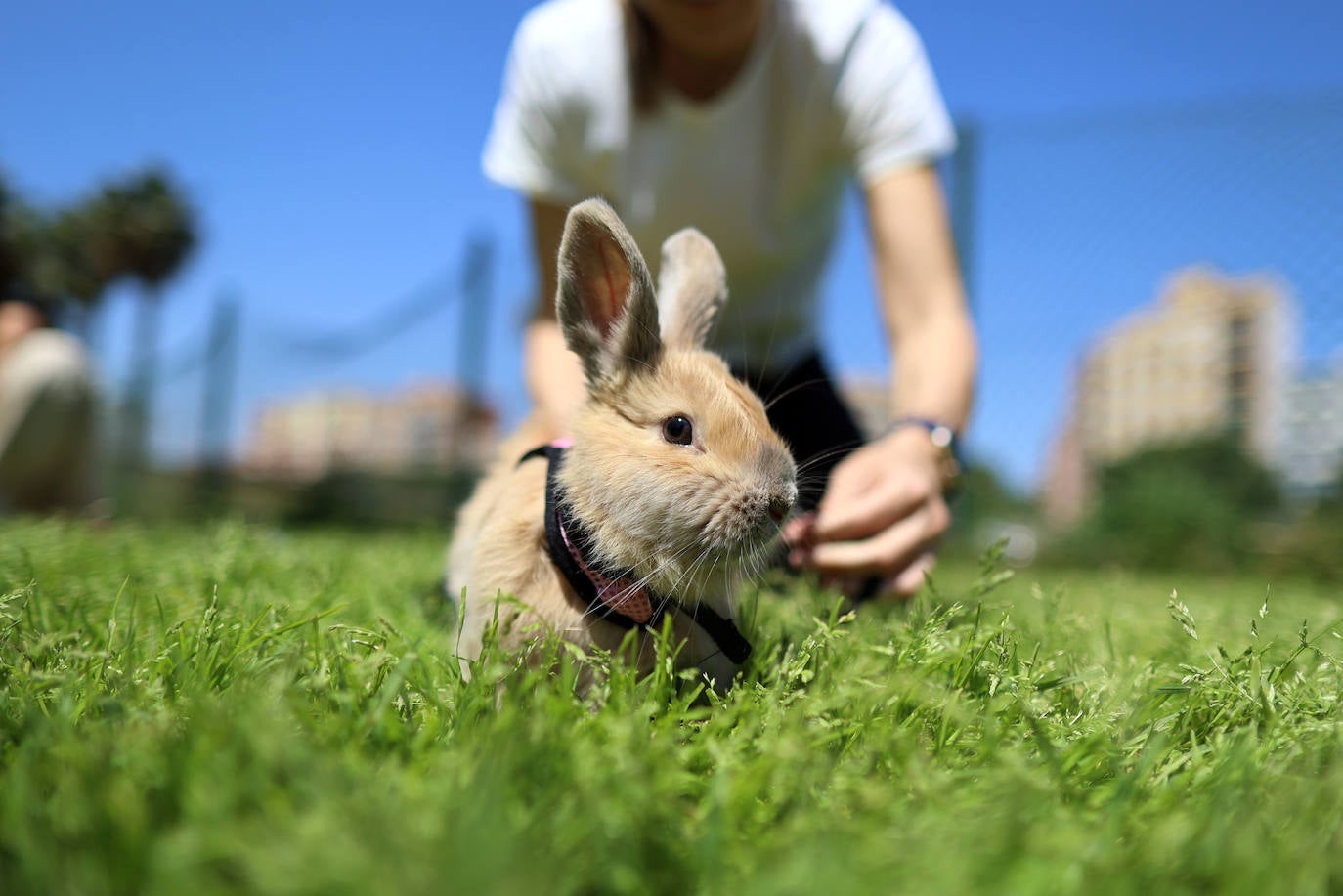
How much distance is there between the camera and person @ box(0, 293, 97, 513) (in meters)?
4.99

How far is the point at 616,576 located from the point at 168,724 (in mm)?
768

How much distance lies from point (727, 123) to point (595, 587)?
1922mm

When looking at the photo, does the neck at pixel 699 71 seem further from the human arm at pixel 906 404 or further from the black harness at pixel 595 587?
the black harness at pixel 595 587

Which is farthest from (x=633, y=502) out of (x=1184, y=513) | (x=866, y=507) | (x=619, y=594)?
(x=1184, y=513)

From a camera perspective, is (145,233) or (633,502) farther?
(145,233)

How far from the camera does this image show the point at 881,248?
2920 mm

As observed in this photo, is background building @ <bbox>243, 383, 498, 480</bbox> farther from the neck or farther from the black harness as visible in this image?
the black harness

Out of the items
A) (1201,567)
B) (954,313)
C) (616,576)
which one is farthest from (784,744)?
(1201,567)

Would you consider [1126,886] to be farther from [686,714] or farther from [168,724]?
[168,724]

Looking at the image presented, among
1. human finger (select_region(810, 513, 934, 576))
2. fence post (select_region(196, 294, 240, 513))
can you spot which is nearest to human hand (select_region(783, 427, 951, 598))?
human finger (select_region(810, 513, 934, 576))

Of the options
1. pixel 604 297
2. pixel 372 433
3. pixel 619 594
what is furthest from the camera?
pixel 372 433

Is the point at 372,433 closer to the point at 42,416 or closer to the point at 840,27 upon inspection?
the point at 42,416

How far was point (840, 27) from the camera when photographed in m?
2.85

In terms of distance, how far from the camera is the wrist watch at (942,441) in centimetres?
242
